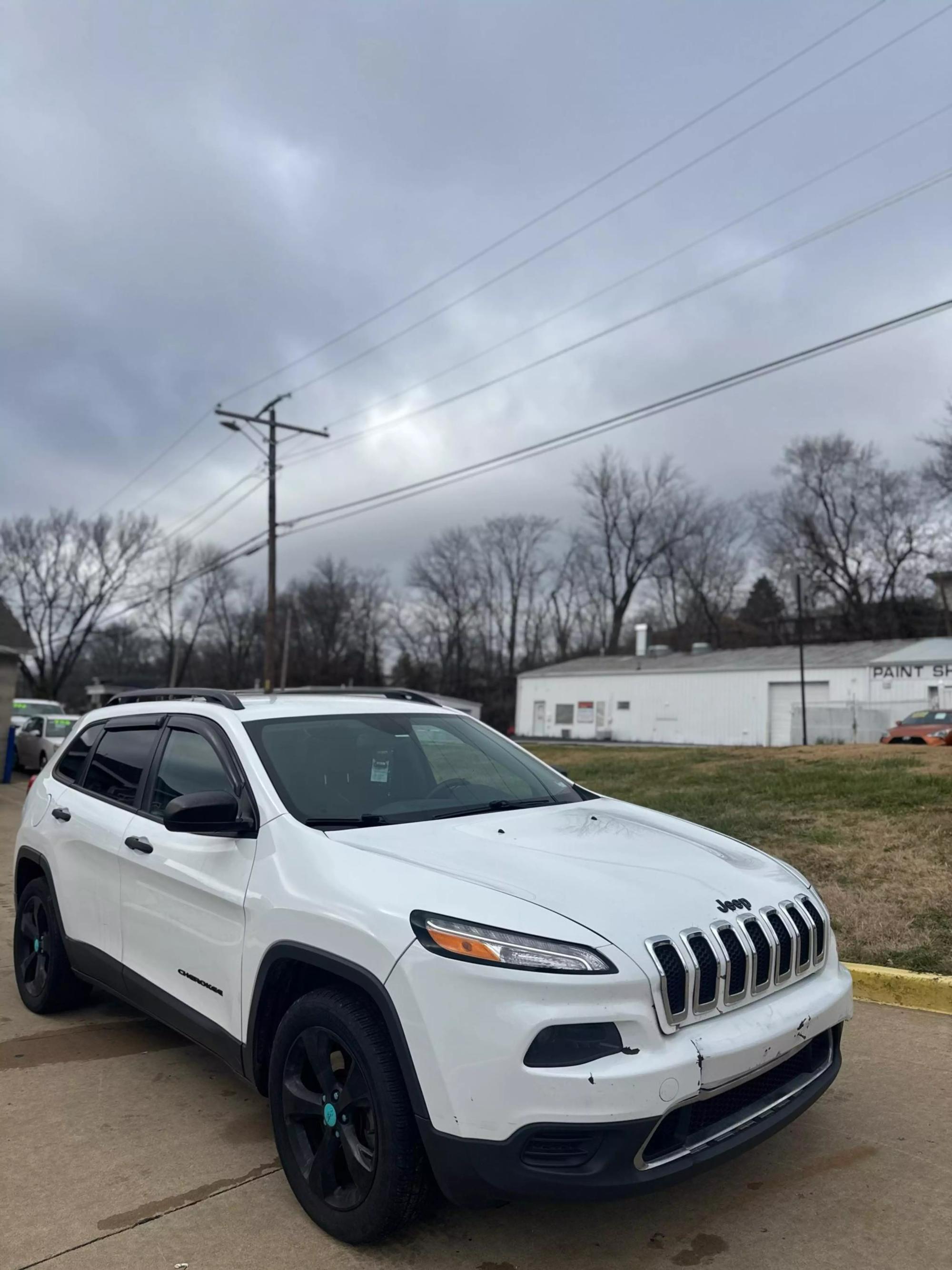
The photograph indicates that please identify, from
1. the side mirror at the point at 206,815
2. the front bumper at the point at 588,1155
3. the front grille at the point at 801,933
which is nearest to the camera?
the front bumper at the point at 588,1155

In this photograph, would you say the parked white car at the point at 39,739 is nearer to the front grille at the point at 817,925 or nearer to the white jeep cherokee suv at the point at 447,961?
the white jeep cherokee suv at the point at 447,961

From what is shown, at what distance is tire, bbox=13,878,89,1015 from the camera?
482cm

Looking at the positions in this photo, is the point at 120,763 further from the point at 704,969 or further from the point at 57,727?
the point at 57,727

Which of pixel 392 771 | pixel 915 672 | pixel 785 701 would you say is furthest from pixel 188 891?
pixel 785 701

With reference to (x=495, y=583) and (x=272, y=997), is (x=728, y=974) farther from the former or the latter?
(x=495, y=583)

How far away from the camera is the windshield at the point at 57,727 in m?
23.0

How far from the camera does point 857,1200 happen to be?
311 centimetres

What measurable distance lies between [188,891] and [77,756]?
6.37 feet

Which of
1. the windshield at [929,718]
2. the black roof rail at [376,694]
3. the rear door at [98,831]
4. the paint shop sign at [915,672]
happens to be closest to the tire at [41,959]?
the rear door at [98,831]

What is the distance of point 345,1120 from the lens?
2863mm

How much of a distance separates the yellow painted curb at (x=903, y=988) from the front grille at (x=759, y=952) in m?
2.54

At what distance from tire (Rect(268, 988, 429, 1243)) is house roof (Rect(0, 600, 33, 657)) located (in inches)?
799

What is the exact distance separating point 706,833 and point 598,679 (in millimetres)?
43070

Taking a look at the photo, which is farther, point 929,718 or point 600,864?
point 929,718
